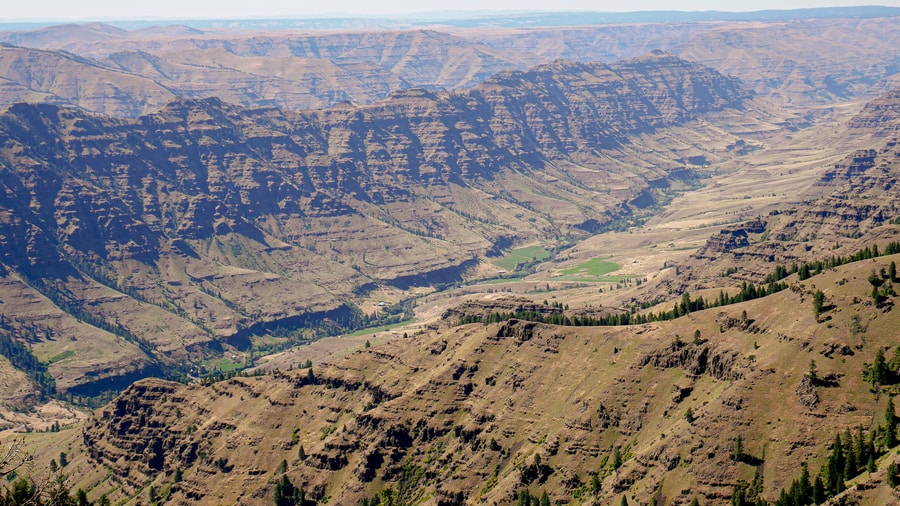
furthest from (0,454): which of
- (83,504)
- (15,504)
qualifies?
(83,504)

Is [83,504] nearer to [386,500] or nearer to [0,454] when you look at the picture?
[386,500]

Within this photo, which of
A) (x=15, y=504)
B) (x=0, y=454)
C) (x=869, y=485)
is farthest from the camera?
(x=869, y=485)

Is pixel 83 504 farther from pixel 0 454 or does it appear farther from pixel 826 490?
pixel 826 490

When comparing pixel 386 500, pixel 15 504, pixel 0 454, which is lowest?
pixel 386 500

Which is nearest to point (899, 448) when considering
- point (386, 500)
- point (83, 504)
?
point (386, 500)

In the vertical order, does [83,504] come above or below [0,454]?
below

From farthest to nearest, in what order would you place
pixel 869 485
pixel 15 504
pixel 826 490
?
pixel 826 490 < pixel 869 485 < pixel 15 504

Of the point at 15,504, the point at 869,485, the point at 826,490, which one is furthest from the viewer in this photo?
the point at 826,490

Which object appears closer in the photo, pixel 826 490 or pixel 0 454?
pixel 0 454

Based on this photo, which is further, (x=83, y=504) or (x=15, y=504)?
(x=83, y=504)
